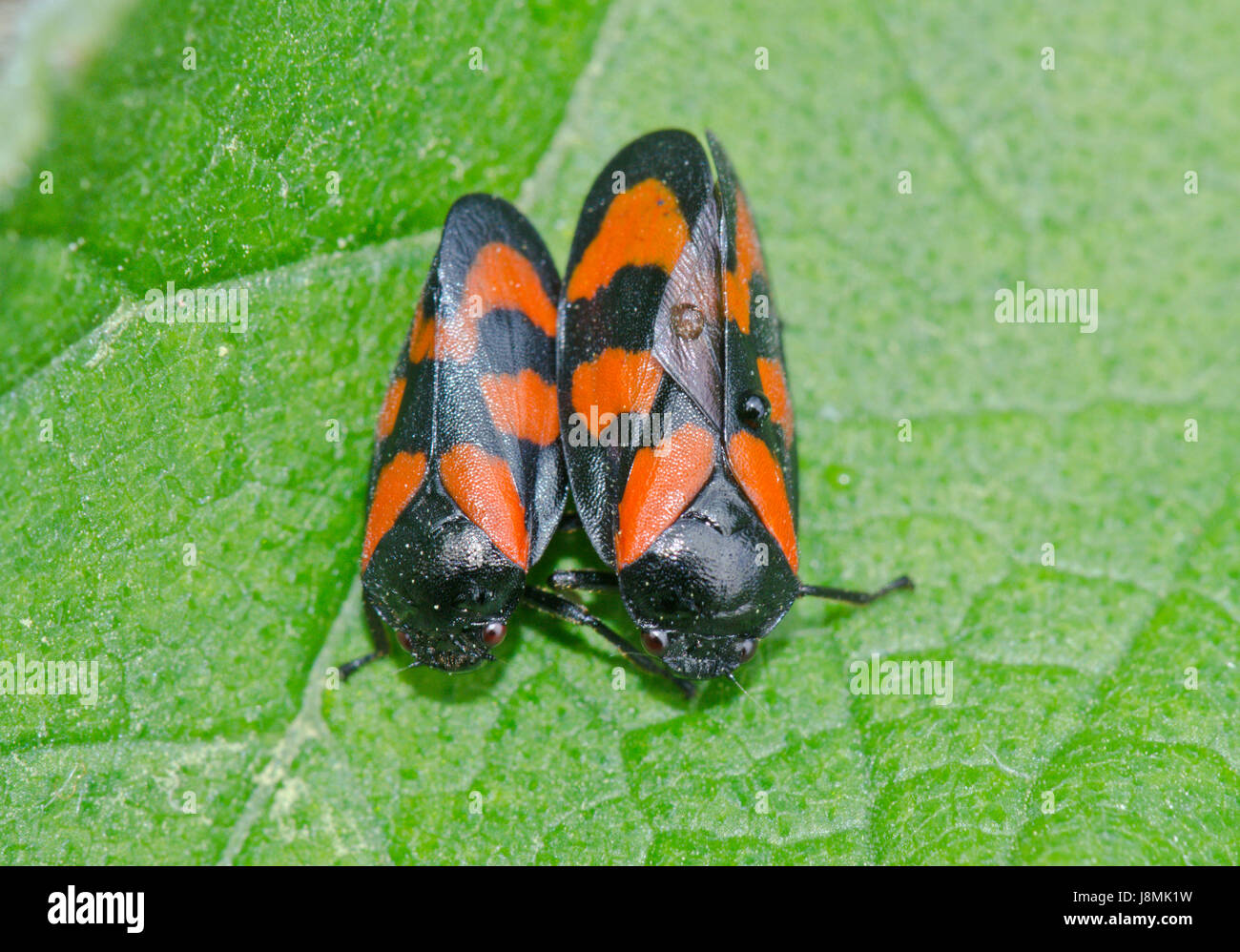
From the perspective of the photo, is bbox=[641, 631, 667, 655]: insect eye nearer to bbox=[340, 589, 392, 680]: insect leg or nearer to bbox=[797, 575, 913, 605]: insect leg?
bbox=[797, 575, 913, 605]: insect leg

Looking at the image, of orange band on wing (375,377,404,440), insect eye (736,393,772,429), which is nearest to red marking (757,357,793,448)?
insect eye (736,393,772,429)

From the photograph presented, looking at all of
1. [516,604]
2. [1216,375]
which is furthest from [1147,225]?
[516,604]

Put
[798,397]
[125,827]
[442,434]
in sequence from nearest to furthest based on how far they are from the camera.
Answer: [125,827], [442,434], [798,397]

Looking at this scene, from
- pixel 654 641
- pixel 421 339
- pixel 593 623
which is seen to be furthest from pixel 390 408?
pixel 654 641

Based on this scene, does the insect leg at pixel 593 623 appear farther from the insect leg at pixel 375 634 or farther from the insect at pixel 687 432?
the insect leg at pixel 375 634

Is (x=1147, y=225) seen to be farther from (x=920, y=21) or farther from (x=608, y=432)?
(x=608, y=432)

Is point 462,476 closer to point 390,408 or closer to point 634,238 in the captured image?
point 390,408

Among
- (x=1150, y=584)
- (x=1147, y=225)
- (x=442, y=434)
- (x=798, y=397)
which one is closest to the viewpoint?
(x=442, y=434)
